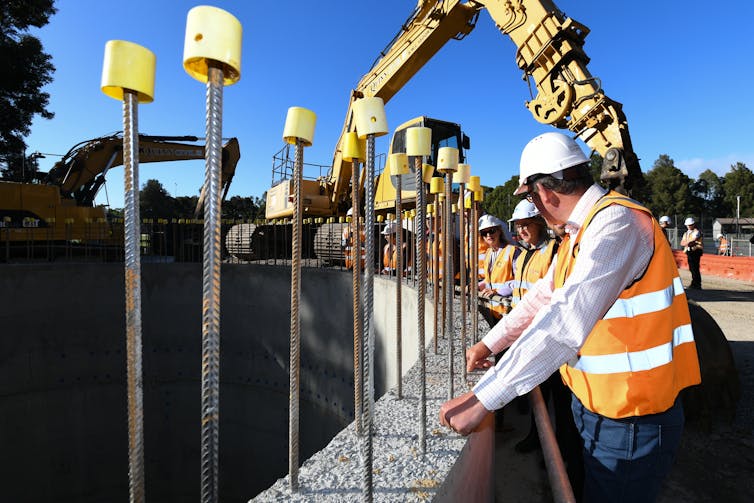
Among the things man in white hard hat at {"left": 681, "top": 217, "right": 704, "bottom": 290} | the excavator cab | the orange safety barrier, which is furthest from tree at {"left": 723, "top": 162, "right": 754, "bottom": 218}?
the excavator cab

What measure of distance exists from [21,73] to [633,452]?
2366 cm

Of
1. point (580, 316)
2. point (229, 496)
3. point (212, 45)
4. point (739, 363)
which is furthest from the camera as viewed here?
point (229, 496)

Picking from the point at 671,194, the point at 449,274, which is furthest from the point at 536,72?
the point at 671,194

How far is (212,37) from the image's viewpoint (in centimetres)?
86

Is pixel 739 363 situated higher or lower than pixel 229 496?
higher

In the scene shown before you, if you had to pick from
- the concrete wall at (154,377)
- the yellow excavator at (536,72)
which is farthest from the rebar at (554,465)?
the concrete wall at (154,377)

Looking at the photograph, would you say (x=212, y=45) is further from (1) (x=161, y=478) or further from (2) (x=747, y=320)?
(1) (x=161, y=478)

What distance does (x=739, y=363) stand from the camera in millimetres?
5125

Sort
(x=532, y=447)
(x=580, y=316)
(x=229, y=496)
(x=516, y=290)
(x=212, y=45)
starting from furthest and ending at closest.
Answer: (x=229, y=496) → (x=516, y=290) → (x=532, y=447) → (x=580, y=316) → (x=212, y=45)

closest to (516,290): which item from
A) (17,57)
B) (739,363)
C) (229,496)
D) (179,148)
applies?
(739,363)

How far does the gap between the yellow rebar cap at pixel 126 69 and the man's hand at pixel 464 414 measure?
1.15m

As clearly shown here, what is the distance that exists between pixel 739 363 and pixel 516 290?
151 inches

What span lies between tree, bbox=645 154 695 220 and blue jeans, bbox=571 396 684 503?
174 feet

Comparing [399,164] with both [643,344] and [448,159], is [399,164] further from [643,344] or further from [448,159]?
[643,344]
